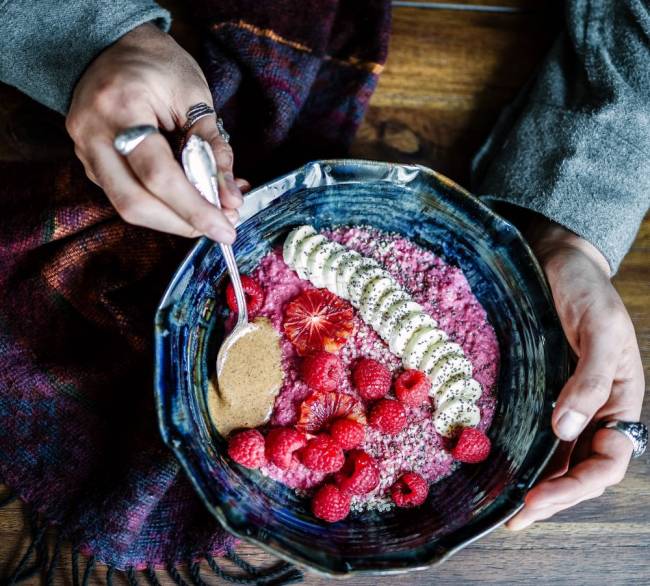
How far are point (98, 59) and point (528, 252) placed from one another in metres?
0.81

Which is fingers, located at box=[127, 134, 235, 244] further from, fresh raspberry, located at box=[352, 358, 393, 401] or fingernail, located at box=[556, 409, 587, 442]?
fingernail, located at box=[556, 409, 587, 442]

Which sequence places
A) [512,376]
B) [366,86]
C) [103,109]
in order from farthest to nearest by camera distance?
[366,86], [512,376], [103,109]

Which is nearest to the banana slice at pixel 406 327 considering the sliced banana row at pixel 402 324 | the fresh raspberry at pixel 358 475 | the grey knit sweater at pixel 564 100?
the sliced banana row at pixel 402 324

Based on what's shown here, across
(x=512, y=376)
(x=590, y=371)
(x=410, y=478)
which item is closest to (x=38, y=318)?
(x=410, y=478)

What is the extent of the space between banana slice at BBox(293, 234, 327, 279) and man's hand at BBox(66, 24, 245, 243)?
16 cm

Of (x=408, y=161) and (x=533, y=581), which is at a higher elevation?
(x=408, y=161)

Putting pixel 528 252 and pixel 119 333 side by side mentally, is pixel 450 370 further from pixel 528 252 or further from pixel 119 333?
pixel 119 333

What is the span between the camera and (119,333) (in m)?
1.25

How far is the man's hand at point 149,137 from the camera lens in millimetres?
888

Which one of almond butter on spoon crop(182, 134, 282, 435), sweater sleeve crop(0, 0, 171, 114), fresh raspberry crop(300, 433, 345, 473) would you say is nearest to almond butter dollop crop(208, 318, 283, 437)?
almond butter on spoon crop(182, 134, 282, 435)

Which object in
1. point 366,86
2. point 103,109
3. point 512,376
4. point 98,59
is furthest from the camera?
point 366,86

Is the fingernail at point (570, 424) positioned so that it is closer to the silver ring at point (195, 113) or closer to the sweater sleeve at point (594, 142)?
the sweater sleeve at point (594, 142)

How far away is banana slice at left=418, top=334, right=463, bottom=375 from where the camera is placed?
1157 mm

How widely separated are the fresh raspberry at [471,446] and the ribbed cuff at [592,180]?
0.43 m
